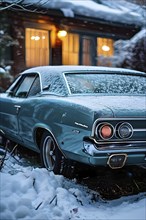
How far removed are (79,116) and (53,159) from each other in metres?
1.00

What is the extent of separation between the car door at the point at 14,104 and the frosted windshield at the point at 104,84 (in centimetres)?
102

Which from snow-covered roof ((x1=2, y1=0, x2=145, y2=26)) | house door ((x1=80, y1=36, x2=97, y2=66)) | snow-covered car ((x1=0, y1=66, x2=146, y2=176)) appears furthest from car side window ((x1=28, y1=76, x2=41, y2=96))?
house door ((x1=80, y1=36, x2=97, y2=66))

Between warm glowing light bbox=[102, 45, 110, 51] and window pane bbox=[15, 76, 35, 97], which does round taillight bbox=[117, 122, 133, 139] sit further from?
warm glowing light bbox=[102, 45, 110, 51]

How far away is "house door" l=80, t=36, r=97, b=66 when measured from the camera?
52.2 feet

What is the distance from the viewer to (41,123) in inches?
193

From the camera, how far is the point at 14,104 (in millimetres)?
5969

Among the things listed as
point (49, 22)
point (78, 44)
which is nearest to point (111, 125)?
point (49, 22)

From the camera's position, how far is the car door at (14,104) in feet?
19.2

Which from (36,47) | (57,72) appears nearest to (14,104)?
(57,72)

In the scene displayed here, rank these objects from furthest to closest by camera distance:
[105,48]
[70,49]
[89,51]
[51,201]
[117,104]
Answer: [105,48] → [89,51] → [70,49] → [117,104] → [51,201]

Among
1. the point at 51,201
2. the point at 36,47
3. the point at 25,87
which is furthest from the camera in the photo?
the point at 36,47

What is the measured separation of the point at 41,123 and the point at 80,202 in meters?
1.46

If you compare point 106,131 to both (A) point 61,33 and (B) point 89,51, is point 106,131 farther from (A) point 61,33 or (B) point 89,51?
(B) point 89,51

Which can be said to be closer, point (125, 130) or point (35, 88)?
point (125, 130)
